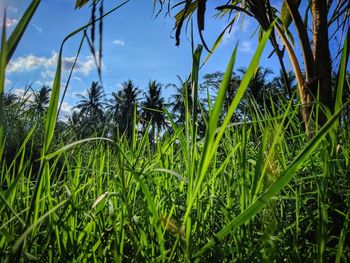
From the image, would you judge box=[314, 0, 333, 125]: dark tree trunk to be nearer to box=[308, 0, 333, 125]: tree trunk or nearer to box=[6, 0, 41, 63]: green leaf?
box=[308, 0, 333, 125]: tree trunk

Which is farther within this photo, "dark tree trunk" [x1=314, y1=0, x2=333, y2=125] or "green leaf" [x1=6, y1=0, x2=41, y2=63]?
"dark tree trunk" [x1=314, y1=0, x2=333, y2=125]

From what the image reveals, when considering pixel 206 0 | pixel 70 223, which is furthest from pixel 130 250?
pixel 206 0

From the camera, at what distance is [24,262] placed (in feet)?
1.70

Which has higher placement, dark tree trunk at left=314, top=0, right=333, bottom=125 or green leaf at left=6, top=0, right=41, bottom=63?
dark tree trunk at left=314, top=0, right=333, bottom=125

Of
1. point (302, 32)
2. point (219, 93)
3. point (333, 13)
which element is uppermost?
point (333, 13)

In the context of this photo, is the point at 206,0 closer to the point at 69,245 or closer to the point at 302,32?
the point at 302,32

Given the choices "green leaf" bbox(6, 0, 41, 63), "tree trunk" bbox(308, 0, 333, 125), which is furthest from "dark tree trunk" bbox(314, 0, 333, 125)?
"green leaf" bbox(6, 0, 41, 63)

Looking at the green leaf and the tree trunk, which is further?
the tree trunk

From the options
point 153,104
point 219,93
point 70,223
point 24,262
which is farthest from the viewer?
point 153,104

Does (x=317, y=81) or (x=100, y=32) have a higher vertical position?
(x=317, y=81)

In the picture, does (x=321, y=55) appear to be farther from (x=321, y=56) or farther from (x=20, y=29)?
(x=20, y=29)

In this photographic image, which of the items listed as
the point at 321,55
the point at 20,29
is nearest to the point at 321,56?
the point at 321,55

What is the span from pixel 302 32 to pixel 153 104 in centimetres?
3457

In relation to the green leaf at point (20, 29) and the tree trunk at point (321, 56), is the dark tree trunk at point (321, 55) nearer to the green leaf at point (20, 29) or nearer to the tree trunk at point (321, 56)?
the tree trunk at point (321, 56)
